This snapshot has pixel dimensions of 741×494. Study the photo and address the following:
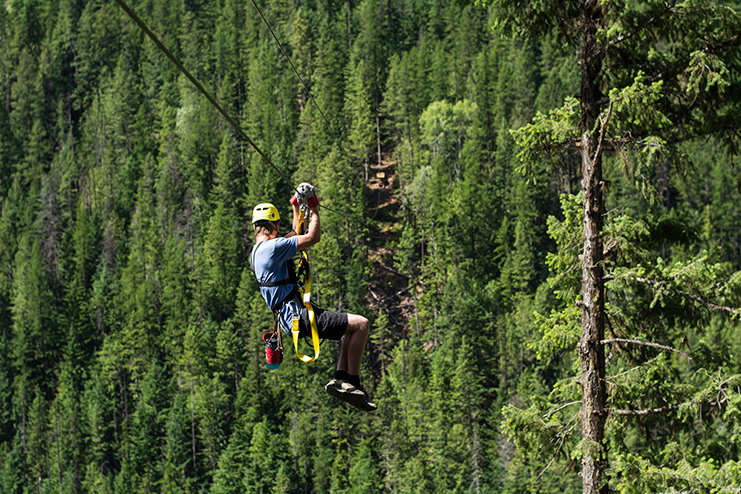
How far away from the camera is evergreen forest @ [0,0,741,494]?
6581cm

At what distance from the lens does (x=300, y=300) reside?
806 centimetres

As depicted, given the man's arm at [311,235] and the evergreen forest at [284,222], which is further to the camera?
the evergreen forest at [284,222]

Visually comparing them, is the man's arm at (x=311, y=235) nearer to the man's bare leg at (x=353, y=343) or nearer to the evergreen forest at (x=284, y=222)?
the man's bare leg at (x=353, y=343)

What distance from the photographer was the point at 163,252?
289 feet

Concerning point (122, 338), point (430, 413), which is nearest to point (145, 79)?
point (122, 338)

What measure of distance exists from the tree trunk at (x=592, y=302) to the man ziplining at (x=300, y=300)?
227cm

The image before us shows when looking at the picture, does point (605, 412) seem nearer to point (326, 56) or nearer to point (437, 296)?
point (437, 296)

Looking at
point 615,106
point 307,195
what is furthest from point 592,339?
point 307,195

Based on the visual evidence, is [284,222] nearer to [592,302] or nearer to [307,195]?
[592,302]

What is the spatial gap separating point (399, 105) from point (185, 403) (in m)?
39.1

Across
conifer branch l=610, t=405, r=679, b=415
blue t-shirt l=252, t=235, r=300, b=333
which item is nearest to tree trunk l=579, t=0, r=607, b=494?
conifer branch l=610, t=405, r=679, b=415

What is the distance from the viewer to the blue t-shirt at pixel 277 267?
773 centimetres

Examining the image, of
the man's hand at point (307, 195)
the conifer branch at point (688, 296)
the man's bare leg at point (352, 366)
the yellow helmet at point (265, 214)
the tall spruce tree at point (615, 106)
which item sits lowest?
the man's bare leg at point (352, 366)

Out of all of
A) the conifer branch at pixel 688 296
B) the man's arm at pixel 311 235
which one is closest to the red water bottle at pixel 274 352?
the man's arm at pixel 311 235
